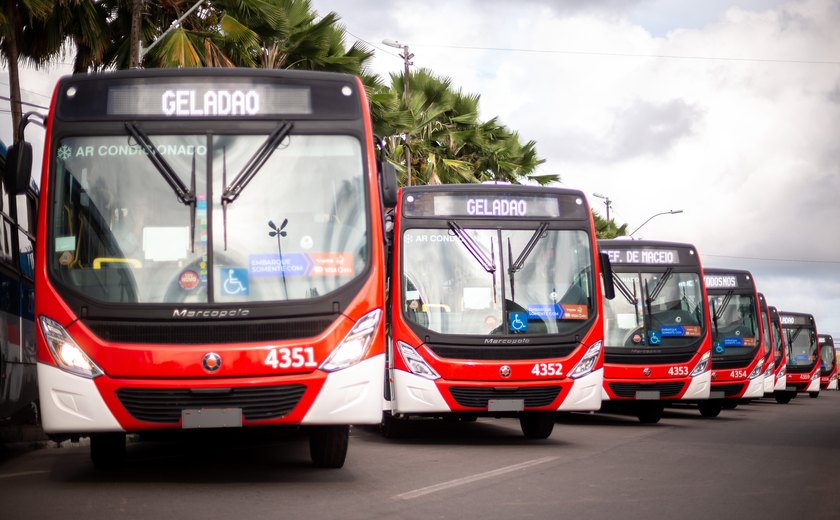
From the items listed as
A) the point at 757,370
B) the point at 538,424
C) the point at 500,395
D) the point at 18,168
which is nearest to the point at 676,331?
the point at 538,424

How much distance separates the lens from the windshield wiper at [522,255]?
1322 centimetres

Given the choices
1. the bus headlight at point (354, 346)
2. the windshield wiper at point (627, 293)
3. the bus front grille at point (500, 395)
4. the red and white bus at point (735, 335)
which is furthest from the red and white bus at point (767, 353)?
the bus headlight at point (354, 346)

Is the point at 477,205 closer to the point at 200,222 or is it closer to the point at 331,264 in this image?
the point at 331,264

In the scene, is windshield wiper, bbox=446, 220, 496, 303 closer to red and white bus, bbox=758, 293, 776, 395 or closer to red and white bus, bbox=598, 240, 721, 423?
red and white bus, bbox=598, 240, 721, 423

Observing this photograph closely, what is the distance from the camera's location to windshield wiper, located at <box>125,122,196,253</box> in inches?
332

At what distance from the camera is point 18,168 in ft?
27.1

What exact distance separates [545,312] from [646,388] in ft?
16.5

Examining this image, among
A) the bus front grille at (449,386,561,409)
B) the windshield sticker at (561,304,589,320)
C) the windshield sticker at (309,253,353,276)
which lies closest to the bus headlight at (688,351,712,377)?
the windshield sticker at (561,304,589,320)

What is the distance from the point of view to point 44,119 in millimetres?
8641

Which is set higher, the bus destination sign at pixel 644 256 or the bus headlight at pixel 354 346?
the bus destination sign at pixel 644 256

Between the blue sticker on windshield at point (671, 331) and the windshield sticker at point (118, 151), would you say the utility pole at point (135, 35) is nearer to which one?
the blue sticker on windshield at point (671, 331)

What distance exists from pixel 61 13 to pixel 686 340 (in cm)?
1209

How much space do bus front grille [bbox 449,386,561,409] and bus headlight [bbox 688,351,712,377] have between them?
19.3ft

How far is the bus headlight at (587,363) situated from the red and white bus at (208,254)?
15.1ft
